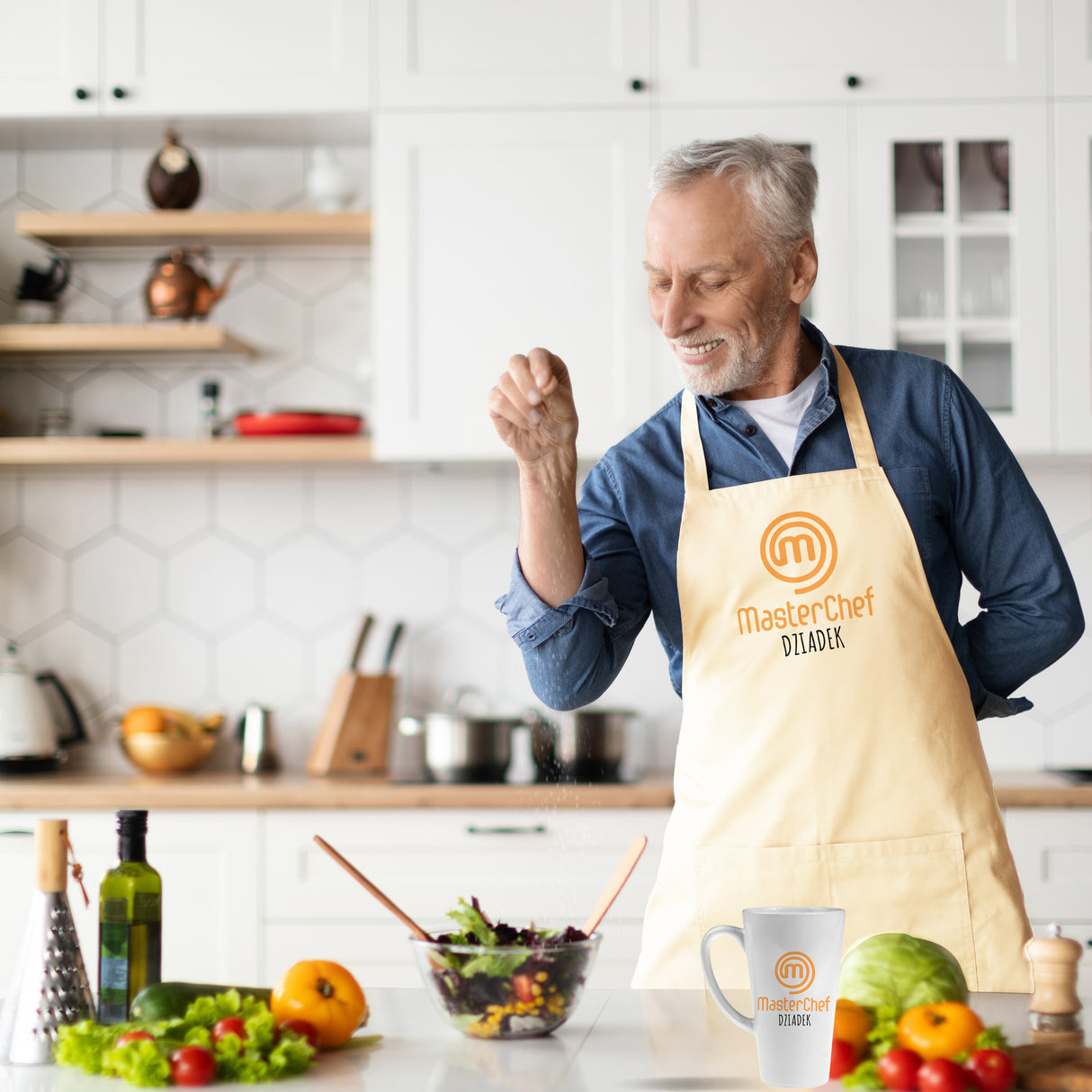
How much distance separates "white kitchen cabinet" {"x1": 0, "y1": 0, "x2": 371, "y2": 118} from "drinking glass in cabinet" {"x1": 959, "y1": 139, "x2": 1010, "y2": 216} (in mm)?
1255

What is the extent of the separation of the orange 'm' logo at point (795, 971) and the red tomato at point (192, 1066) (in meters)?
0.38

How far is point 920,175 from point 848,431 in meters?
1.36

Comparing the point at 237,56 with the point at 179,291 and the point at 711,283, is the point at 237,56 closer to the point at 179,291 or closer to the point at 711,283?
the point at 179,291

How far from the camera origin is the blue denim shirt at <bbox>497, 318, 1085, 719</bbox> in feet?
4.77

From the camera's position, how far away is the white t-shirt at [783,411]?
5.01 ft

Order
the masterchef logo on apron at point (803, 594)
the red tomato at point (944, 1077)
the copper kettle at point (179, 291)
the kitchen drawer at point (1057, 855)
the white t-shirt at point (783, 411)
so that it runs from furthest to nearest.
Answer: the copper kettle at point (179, 291) < the kitchen drawer at point (1057, 855) < the white t-shirt at point (783, 411) < the masterchef logo on apron at point (803, 594) < the red tomato at point (944, 1077)

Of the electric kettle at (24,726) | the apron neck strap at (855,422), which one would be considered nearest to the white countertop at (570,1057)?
the apron neck strap at (855,422)

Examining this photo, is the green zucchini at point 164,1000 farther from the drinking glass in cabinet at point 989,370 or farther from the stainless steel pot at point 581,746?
the drinking glass in cabinet at point 989,370

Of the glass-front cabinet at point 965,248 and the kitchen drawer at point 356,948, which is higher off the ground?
the glass-front cabinet at point 965,248

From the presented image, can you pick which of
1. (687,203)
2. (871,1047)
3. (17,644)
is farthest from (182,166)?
(871,1047)

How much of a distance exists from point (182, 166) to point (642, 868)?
1.82 m

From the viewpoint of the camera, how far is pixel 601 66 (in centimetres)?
264

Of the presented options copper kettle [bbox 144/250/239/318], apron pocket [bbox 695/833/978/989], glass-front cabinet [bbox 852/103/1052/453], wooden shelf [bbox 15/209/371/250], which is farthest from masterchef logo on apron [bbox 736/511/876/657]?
copper kettle [bbox 144/250/239/318]

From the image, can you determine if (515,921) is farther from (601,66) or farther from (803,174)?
(601,66)
